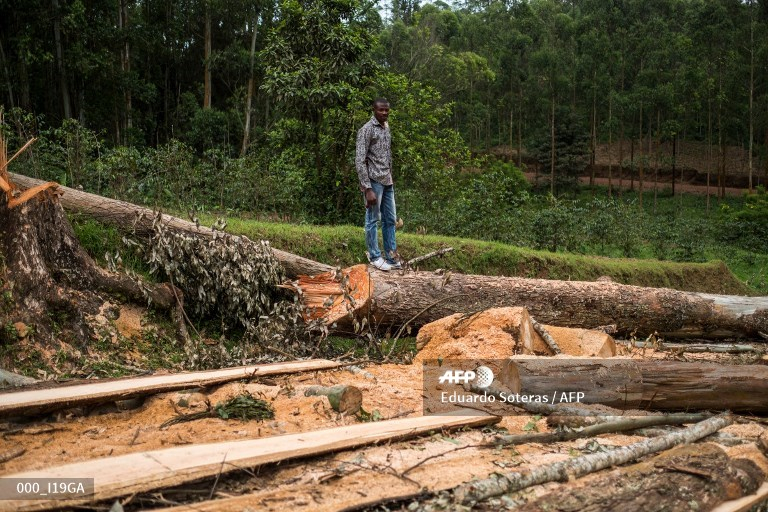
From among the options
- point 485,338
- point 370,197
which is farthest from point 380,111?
point 485,338

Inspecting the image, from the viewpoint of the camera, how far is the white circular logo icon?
499 centimetres

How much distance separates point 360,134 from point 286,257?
5.27 ft

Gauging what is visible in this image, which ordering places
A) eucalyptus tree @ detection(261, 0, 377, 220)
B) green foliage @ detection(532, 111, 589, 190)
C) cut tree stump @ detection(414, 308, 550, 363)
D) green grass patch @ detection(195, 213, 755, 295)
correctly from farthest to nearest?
green foliage @ detection(532, 111, 589, 190)
eucalyptus tree @ detection(261, 0, 377, 220)
green grass patch @ detection(195, 213, 755, 295)
cut tree stump @ detection(414, 308, 550, 363)

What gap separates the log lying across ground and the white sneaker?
0.51 feet

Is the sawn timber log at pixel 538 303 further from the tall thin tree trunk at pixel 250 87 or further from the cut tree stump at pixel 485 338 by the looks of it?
the tall thin tree trunk at pixel 250 87

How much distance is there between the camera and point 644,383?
15.3 ft

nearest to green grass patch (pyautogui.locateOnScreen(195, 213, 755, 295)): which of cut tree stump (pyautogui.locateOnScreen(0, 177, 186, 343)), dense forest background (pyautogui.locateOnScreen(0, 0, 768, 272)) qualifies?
dense forest background (pyautogui.locateOnScreen(0, 0, 768, 272))

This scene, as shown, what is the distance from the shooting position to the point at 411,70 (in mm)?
25344

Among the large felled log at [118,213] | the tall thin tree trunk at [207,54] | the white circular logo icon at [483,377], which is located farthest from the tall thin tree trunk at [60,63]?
the white circular logo icon at [483,377]

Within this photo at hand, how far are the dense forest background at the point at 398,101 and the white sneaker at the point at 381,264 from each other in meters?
3.71

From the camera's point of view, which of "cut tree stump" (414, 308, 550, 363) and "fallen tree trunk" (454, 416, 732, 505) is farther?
"cut tree stump" (414, 308, 550, 363)

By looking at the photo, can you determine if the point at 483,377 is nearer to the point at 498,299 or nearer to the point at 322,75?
the point at 498,299

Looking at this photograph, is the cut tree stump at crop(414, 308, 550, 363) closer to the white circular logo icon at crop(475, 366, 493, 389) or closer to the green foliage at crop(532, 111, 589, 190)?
the white circular logo icon at crop(475, 366, 493, 389)

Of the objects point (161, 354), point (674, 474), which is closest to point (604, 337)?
point (674, 474)
